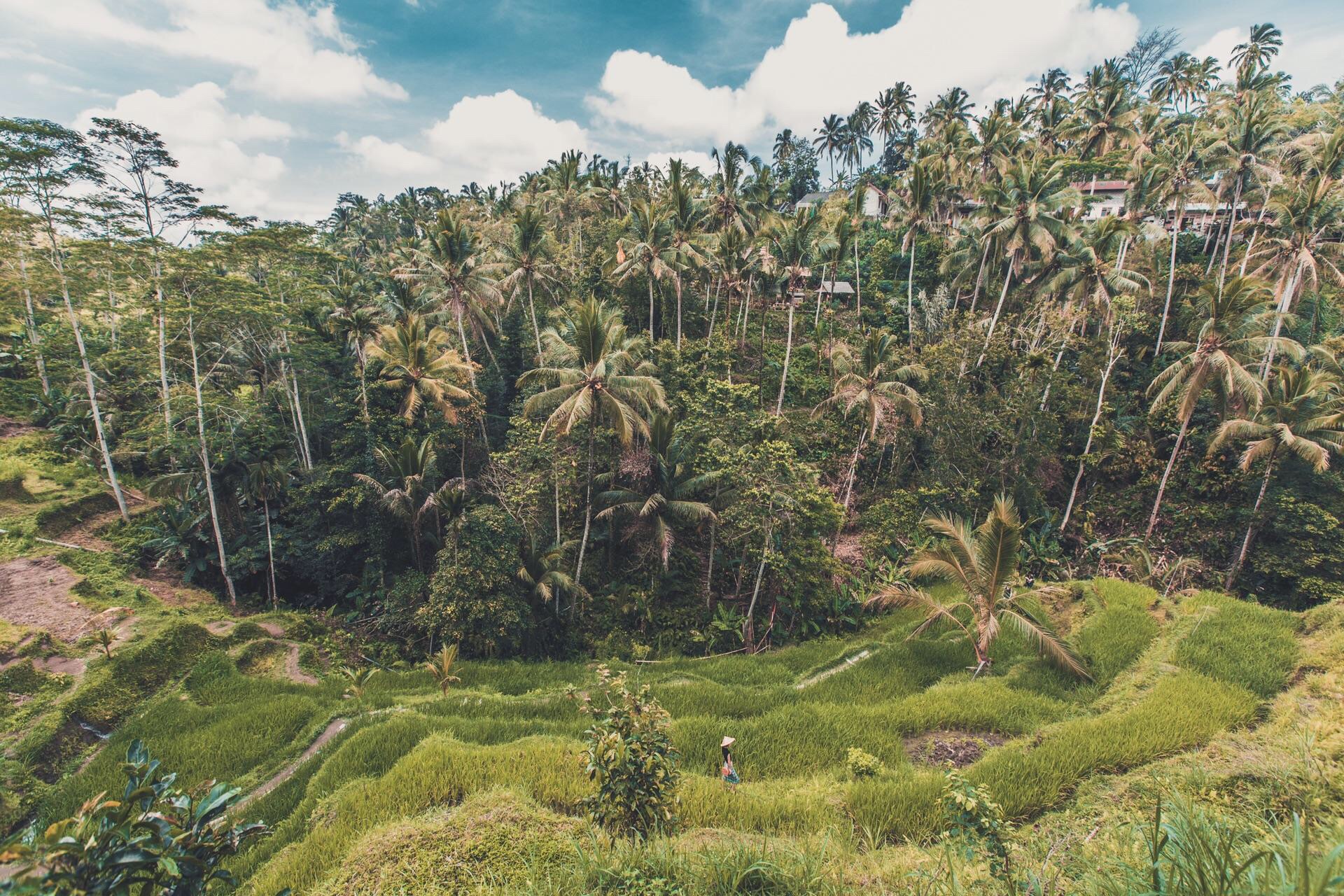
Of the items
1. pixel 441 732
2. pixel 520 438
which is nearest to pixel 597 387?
pixel 520 438

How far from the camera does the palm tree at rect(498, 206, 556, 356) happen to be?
2342 cm

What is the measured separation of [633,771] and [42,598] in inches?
645

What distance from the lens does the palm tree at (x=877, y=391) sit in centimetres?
1902

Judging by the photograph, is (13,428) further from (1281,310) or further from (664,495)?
(1281,310)

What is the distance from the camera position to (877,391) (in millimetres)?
19297

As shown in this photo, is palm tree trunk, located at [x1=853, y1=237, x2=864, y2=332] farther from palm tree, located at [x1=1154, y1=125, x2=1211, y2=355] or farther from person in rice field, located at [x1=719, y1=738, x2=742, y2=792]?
person in rice field, located at [x1=719, y1=738, x2=742, y2=792]

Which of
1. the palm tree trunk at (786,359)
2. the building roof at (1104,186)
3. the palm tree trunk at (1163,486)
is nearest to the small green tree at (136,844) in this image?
the palm tree trunk at (786,359)

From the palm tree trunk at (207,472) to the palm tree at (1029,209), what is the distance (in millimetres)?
27667

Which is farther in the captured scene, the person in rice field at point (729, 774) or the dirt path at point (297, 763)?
the dirt path at point (297, 763)

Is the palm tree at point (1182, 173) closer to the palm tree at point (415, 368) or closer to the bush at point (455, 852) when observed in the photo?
the bush at point (455, 852)

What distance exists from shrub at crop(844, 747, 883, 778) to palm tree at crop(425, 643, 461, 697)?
9052mm

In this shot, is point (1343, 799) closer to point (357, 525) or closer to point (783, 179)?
point (357, 525)

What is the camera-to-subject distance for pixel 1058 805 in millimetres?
7285

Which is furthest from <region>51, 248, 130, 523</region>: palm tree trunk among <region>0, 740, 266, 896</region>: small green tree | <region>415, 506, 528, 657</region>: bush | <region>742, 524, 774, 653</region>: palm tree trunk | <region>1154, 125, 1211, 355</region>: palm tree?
<region>1154, 125, 1211, 355</region>: palm tree
